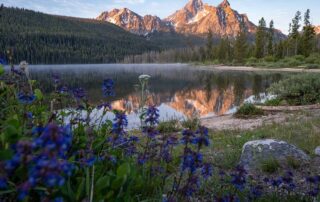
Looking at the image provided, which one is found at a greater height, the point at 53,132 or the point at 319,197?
the point at 53,132

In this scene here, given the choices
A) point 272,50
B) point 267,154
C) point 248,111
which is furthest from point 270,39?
point 267,154

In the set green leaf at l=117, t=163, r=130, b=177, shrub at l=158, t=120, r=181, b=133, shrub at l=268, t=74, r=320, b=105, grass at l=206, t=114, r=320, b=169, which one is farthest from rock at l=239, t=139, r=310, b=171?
shrub at l=268, t=74, r=320, b=105

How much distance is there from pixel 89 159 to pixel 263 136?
6566 millimetres

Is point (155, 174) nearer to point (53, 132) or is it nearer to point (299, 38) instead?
point (53, 132)

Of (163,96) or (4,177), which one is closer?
(4,177)

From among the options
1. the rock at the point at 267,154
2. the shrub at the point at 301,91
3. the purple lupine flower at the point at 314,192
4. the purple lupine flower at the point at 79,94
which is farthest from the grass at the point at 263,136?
the shrub at the point at 301,91

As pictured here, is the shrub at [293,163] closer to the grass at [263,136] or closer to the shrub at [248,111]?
the grass at [263,136]

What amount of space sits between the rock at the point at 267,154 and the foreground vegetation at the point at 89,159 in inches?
13.5

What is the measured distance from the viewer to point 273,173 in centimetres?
470

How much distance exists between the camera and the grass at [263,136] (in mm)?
5588

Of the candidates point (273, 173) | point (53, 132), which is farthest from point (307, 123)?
point (53, 132)

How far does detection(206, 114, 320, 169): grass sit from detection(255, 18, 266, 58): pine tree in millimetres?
77855

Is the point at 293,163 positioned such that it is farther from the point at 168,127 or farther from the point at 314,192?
the point at 168,127

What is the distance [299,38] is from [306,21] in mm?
5936
